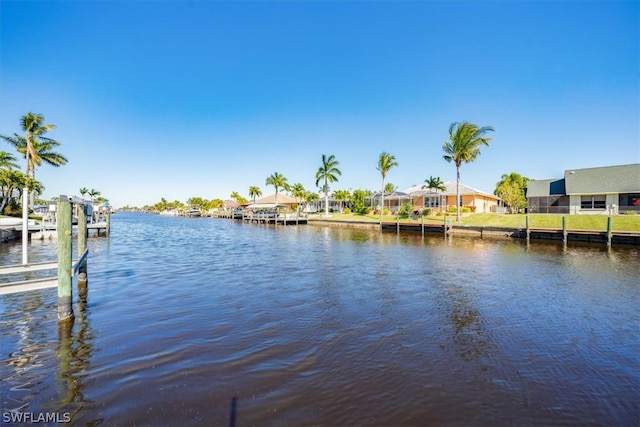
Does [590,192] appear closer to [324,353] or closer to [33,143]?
[324,353]

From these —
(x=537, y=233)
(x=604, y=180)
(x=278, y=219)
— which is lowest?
(x=537, y=233)

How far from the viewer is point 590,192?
3956 cm

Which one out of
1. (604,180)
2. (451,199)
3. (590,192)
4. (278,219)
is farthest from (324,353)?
(278,219)

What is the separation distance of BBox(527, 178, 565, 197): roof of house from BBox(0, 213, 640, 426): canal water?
36722 mm

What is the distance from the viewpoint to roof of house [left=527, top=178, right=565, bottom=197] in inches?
1761

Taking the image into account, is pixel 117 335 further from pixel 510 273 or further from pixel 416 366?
pixel 510 273

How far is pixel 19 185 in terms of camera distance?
37625 millimetres

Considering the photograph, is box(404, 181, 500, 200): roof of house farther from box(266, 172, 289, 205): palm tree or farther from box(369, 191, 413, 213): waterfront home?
box(266, 172, 289, 205): palm tree

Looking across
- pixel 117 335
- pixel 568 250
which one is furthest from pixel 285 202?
pixel 117 335

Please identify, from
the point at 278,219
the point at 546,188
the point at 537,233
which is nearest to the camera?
the point at 537,233

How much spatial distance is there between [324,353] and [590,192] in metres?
46.8

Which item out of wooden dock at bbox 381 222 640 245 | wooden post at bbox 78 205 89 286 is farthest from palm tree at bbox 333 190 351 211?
wooden post at bbox 78 205 89 286

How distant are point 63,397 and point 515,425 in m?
6.62

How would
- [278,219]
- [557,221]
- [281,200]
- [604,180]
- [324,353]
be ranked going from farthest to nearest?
[281,200] < [278,219] < [604,180] < [557,221] < [324,353]
